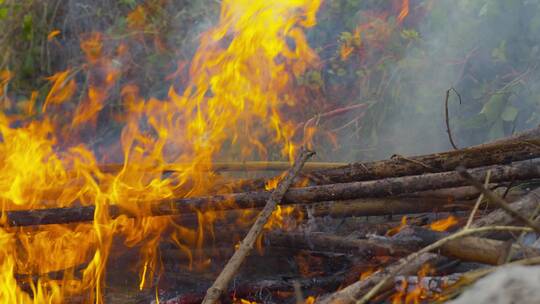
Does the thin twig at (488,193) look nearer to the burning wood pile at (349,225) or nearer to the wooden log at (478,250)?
the wooden log at (478,250)

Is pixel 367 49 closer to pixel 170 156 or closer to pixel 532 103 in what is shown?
pixel 532 103

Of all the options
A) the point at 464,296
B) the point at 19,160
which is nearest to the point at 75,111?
the point at 19,160

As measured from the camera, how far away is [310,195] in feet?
→ 9.84

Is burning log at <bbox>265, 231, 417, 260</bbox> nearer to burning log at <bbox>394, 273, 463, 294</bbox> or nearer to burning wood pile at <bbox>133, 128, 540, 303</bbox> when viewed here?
burning wood pile at <bbox>133, 128, 540, 303</bbox>

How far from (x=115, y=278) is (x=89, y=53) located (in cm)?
420

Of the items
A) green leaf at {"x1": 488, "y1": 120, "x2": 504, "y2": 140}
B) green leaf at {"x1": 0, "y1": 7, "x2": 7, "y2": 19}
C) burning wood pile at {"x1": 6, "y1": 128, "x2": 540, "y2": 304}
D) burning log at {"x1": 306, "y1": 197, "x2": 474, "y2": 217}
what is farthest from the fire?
green leaf at {"x1": 488, "y1": 120, "x2": 504, "y2": 140}

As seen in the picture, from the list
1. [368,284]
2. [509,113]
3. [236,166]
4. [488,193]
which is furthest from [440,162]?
[509,113]

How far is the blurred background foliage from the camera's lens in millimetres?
5469

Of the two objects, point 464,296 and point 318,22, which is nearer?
point 464,296

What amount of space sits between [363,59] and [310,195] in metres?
3.59

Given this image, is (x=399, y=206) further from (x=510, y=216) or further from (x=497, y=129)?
(x=497, y=129)

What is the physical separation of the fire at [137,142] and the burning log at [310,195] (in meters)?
0.10

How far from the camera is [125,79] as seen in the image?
7090 mm

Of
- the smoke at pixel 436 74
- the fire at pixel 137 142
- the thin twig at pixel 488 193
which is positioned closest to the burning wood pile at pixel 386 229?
the fire at pixel 137 142
